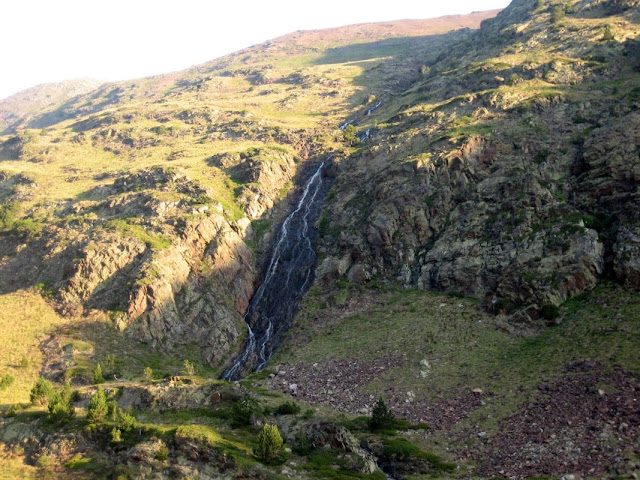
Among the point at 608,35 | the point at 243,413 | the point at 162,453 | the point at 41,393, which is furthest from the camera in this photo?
the point at 608,35

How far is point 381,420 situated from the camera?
3025cm

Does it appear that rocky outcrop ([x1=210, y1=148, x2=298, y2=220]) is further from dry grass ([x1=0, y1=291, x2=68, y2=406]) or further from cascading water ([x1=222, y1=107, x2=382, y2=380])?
dry grass ([x1=0, y1=291, x2=68, y2=406])

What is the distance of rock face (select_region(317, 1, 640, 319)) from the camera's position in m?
42.9

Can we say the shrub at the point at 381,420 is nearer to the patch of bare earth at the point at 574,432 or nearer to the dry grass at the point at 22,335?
the patch of bare earth at the point at 574,432

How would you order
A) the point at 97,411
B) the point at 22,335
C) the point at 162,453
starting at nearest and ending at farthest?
the point at 162,453 → the point at 97,411 → the point at 22,335

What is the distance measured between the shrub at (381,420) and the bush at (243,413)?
923cm

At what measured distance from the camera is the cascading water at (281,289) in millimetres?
53338

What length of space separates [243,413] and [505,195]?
4244 centimetres

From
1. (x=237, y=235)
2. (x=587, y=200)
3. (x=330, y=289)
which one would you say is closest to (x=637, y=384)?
(x=587, y=200)

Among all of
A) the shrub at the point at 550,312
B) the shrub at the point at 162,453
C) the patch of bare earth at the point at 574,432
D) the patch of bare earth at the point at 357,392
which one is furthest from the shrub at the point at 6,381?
the shrub at the point at 550,312

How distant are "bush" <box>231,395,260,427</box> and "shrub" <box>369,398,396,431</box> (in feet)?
30.3

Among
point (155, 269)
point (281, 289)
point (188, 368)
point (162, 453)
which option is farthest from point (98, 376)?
point (281, 289)

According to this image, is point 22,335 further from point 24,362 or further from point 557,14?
point 557,14

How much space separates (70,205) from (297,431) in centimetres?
6691
